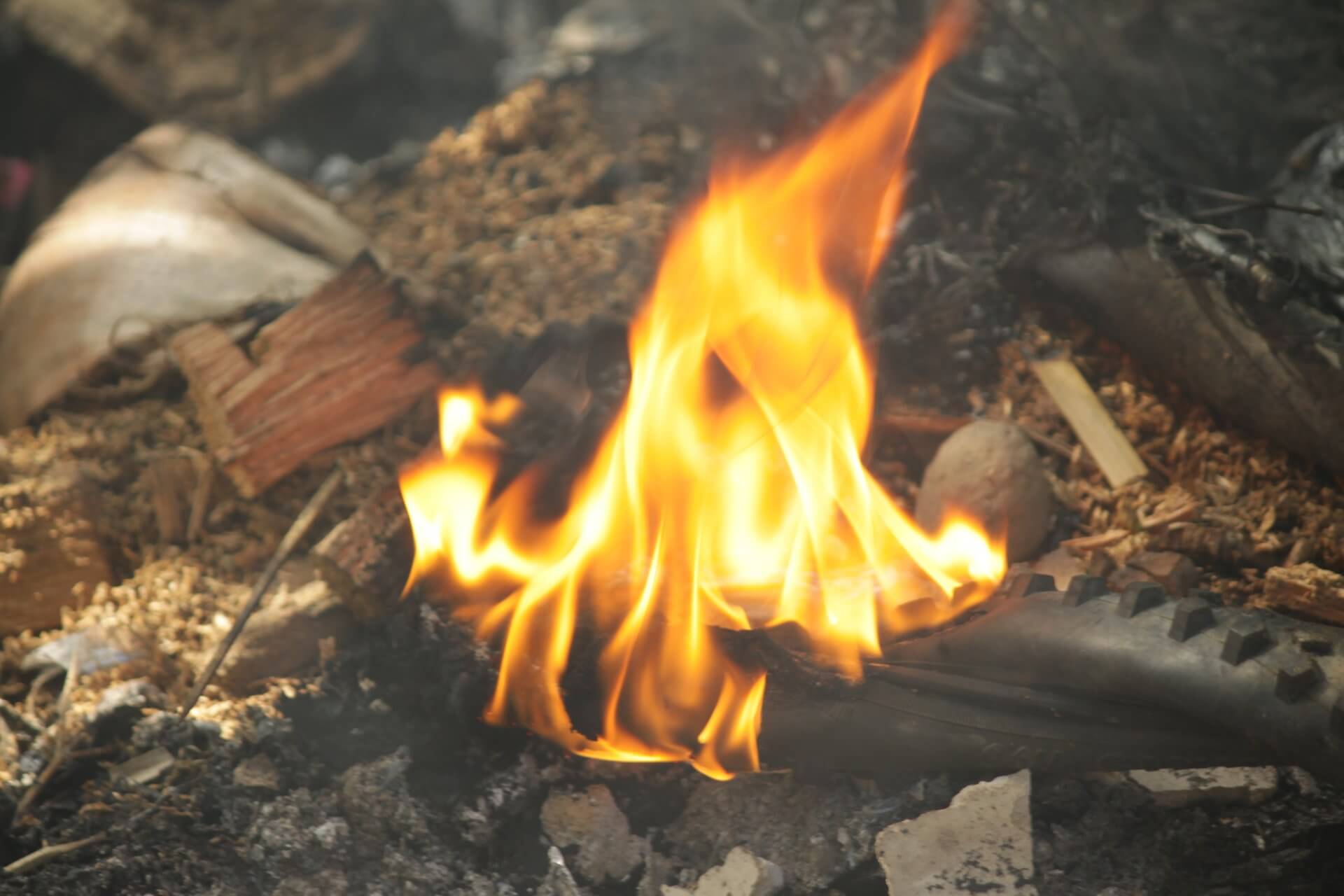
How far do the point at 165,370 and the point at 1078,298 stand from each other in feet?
10.7

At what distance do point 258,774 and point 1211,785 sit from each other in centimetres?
228

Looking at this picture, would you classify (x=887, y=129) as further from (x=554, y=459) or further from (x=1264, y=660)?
(x=1264, y=660)

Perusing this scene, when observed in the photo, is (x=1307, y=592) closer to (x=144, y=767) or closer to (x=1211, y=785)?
(x=1211, y=785)

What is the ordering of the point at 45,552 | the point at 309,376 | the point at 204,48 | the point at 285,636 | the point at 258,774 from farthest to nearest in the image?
1. the point at 204,48
2. the point at 309,376
3. the point at 45,552
4. the point at 285,636
5. the point at 258,774

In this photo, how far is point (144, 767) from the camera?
2766mm

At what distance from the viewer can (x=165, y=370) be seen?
152 inches

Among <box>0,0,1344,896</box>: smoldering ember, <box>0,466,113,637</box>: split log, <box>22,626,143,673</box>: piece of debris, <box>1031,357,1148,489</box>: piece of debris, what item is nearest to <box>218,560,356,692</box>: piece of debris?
<box>0,0,1344,896</box>: smoldering ember

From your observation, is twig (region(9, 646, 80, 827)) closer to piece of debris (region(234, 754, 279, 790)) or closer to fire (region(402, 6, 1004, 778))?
piece of debris (region(234, 754, 279, 790))

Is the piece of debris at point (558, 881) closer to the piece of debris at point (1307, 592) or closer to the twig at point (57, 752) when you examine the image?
the twig at point (57, 752)

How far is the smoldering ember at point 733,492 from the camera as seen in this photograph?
92.6 inches

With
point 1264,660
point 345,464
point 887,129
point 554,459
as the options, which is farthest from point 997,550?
point 345,464

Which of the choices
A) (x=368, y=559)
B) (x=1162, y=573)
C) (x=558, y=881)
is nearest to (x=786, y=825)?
(x=558, y=881)

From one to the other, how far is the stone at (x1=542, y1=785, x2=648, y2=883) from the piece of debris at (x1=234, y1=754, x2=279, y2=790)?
2.33 ft

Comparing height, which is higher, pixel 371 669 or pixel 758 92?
pixel 758 92
